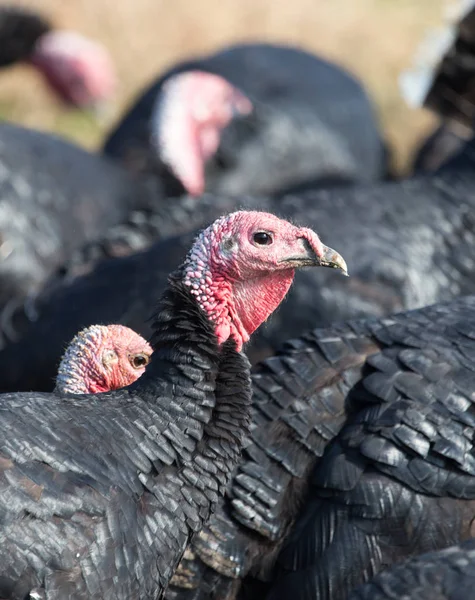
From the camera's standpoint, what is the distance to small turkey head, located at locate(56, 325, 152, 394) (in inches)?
126

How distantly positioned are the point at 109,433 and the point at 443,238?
7.76 ft

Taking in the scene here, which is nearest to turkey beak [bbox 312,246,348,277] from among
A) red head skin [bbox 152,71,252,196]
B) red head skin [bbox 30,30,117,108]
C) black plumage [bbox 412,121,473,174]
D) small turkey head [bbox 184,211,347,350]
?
small turkey head [bbox 184,211,347,350]

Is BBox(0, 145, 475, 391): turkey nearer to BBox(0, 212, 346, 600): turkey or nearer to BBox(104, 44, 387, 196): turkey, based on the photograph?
BBox(0, 212, 346, 600): turkey

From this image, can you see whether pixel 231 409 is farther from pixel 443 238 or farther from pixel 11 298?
pixel 11 298

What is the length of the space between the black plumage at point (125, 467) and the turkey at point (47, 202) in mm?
2510

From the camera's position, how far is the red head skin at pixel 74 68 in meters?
9.14

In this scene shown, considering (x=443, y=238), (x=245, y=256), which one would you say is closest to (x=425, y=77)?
(x=443, y=238)

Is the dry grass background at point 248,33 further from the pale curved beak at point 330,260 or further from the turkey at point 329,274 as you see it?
the pale curved beak at point 330,260

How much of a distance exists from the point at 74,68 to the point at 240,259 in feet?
21.8

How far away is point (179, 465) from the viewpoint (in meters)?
2.79

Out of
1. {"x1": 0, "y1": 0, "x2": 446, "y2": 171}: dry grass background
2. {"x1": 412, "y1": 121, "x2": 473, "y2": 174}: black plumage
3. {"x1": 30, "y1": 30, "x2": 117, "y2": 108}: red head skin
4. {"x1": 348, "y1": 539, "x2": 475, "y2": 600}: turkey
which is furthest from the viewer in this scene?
{"x1": 0, "y1": 0, "x2": 446, "y2": 171}: dry grass background

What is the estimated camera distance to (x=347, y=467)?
3115 millimetres

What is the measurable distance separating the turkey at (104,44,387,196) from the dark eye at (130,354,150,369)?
3223 millimetres

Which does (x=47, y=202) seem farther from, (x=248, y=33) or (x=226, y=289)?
(x=248, y=33)
